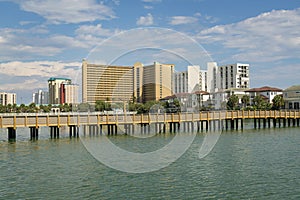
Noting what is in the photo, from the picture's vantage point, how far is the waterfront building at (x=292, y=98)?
9166cm

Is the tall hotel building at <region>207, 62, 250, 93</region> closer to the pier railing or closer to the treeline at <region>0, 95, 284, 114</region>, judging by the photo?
the treeline at <region>0, 95, 284, 114</region>

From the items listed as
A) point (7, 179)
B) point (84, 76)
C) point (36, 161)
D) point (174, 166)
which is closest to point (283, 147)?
point (174, 166)

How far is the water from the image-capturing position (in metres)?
16.5

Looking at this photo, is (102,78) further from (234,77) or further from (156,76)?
(234,77)

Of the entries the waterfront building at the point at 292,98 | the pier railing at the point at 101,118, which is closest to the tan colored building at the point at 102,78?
the pier railing at the point at 101,118

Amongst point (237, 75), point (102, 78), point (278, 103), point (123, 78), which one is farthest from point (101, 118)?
point (237, 75)

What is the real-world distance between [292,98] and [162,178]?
81.3 m

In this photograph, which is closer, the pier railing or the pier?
the pier railing

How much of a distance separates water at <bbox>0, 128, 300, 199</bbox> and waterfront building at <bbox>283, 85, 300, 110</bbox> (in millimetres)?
67671

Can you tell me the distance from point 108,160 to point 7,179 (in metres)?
7.22

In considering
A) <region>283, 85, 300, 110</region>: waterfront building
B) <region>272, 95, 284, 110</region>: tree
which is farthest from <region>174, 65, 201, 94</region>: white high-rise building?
<region>283, 85, 300, 110</region>: waterfront building

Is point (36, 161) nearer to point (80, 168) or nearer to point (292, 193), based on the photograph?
point (80, 168)

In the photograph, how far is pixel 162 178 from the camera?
64.1 feet

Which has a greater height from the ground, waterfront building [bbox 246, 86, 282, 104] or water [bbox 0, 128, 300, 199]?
waterfront building [bbox 246, 86, 282, 104]
